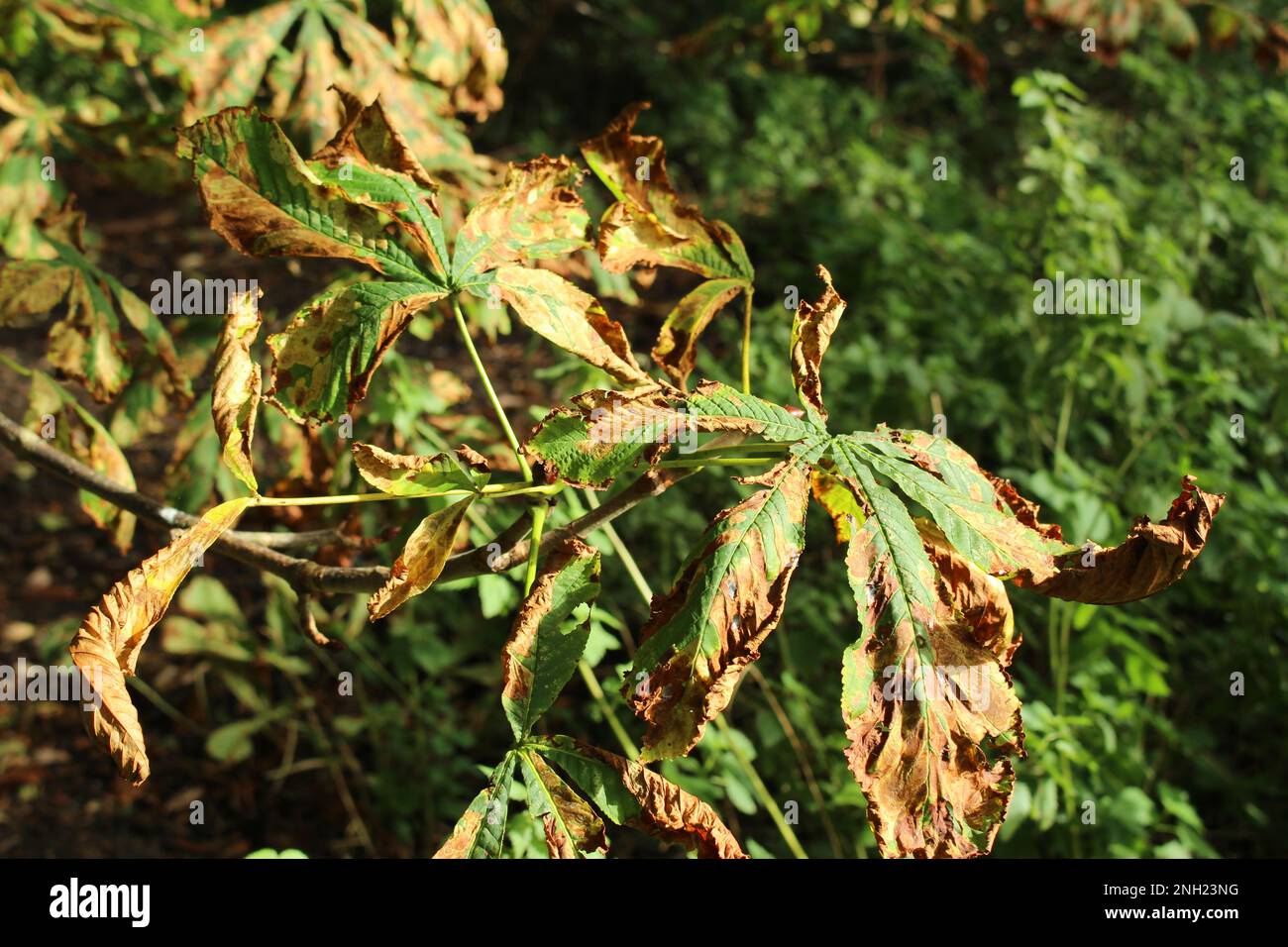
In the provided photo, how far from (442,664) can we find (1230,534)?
1.89 m

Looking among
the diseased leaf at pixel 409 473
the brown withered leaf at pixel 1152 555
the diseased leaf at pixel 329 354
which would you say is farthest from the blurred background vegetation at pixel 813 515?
the brown withered leaf at pixel 1152 555

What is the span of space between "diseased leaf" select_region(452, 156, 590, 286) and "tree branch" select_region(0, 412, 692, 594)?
0.28 meters

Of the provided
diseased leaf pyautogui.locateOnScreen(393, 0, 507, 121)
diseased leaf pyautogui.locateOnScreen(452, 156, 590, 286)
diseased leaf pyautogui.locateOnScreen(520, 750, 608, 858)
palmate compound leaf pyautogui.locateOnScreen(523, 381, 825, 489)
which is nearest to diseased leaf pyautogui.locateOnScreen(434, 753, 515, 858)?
diseased leaf pyautogui.locateOnScreen(520, 750, 608, 858)

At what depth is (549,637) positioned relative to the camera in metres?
1.11

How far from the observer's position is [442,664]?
113 inches

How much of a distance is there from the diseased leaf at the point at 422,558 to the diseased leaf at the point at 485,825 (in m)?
0.19

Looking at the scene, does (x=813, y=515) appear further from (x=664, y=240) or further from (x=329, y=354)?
(x=329, y=354)

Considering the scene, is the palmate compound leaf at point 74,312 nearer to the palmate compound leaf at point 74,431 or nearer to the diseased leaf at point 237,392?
the palmate compound leaf at point 74,431

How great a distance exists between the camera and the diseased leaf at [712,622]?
0.97 meters

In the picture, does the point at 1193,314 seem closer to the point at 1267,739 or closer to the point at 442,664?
the point at 1267,739

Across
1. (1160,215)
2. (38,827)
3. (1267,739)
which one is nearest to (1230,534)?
→ (1267,739)

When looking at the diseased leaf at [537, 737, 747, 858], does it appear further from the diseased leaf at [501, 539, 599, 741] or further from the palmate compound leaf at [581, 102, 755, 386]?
the palmate compound leaf at [581, 102, 755, 386]

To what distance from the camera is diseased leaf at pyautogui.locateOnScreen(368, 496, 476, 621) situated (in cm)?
102
